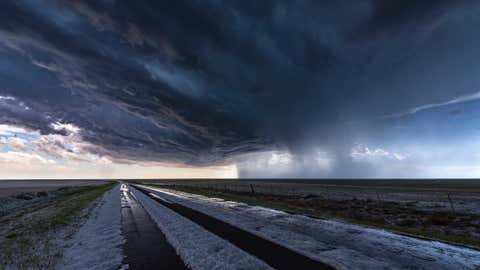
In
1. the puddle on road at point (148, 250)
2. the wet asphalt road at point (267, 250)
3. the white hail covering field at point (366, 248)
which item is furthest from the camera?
the puddle on road at point (148, 250)

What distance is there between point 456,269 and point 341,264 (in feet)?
10.7

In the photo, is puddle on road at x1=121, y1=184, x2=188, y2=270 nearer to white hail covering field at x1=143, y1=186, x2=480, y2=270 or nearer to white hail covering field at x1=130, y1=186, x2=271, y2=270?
white hail covering field at x1=130, y1=186, x2=271, y2=270

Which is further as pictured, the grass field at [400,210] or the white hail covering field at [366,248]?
the grass field at [400,210]

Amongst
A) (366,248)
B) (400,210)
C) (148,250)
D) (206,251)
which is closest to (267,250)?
(206,251)

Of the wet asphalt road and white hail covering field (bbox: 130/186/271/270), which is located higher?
the wet asphalt road

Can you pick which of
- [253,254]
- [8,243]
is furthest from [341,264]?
[8,243]

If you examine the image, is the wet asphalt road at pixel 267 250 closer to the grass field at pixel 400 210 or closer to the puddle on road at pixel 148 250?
the puddle on road at pixel 148 250

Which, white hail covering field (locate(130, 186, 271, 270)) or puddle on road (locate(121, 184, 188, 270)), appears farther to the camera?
puddle on road (locate(121, 184, 188, 270))

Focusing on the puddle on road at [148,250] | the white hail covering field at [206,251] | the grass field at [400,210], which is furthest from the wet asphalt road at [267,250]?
the grass field at [400,210]

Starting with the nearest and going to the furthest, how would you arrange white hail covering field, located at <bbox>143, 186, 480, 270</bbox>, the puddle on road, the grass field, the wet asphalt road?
the wet asphalt road → white hail covering field, located at <bbox>143, 186, 480, 270</bbox> → the puddle on road → the grass field

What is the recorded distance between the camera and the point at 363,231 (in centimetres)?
1180

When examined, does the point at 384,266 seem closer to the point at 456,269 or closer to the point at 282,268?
the point at 456,269

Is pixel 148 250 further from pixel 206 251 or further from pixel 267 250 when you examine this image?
pixel 267 250

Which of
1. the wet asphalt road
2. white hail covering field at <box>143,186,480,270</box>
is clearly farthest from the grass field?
the wet asphalt road
